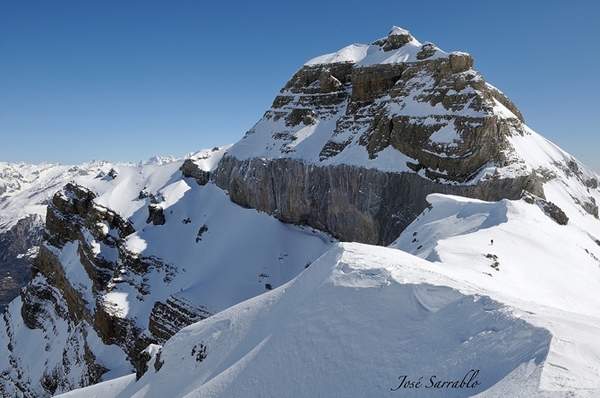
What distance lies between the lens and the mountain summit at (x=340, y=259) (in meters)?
8.18

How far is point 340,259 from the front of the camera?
12102 mm

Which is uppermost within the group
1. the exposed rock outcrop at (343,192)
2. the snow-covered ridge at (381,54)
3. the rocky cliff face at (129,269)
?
the snow-covered ridge at (381,54)

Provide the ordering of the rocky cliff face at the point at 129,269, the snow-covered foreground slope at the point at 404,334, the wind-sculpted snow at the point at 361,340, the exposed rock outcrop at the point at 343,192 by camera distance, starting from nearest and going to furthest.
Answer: the snow-covered foreground slope at the point at 404,334 → the wind-sculpted snow at the point at 361,340 → the exposed rock outcrop at the point at 343,192 → the rocky cliff face at the point at 129,269

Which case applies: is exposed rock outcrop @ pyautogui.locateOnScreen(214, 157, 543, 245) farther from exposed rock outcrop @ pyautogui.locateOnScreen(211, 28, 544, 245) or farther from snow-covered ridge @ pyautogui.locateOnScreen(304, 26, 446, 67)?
snow-covered ridge @ pyautogui.locateOnScreen(304, 26, 446, 67)

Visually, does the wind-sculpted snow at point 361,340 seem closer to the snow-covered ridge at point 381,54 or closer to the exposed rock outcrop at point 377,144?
the exposed rock outcrop at point 377,144

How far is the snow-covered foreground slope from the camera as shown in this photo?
672 centimetres

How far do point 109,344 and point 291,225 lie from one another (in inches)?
1157
